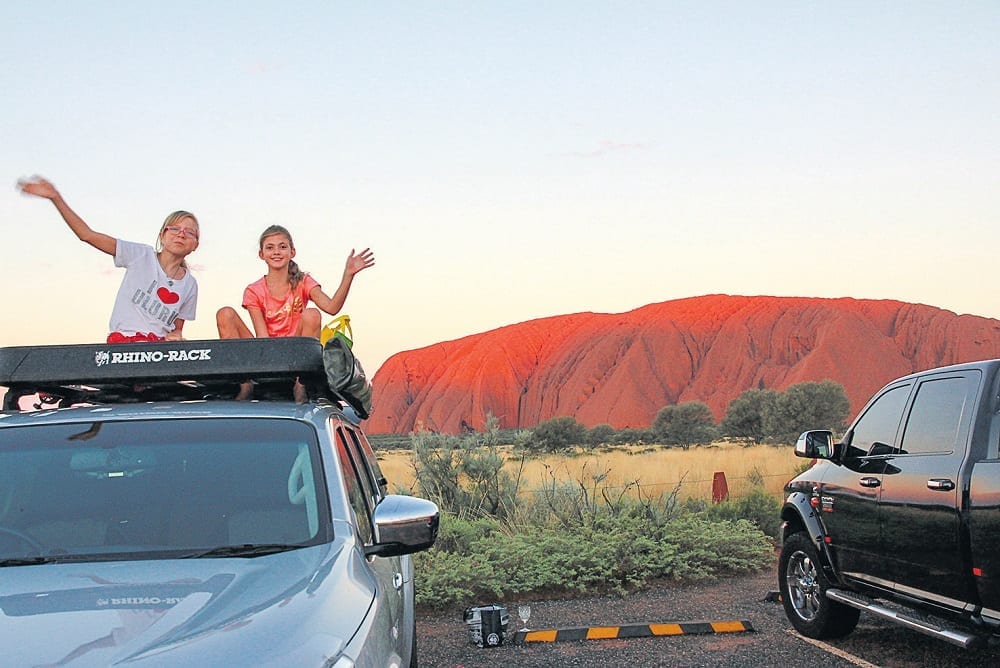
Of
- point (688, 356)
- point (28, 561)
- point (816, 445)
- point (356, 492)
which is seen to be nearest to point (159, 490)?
point (28, 561)

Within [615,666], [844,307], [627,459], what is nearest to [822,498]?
[615,666]

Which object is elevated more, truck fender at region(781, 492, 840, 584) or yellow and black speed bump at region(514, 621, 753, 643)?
truck fender at region(781, 492, 840, 584)

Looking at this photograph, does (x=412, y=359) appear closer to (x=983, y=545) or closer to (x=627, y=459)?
(x=627, y=459)

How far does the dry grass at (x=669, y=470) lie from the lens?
18.3 meters

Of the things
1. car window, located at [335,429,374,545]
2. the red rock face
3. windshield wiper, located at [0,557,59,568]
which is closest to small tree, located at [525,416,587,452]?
the red rock face

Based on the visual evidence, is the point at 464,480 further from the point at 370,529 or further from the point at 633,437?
the point at 633,437

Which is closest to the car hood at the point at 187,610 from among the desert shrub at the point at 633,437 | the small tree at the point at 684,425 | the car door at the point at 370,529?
the car door at the point at 370,529

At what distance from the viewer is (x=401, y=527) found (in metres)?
3.77

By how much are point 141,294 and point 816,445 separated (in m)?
4.71

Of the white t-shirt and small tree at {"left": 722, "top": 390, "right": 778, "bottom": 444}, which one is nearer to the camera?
the white t-shirt

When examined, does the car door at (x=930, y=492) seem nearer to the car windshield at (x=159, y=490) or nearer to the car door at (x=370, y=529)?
the car door at (x=370, y=529)

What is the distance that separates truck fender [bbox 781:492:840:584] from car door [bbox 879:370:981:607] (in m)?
0.88

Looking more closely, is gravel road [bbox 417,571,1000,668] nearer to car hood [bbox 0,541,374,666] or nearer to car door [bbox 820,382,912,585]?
car door [bbox 820,382,912,585]

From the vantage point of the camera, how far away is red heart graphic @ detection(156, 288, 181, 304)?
676cm
